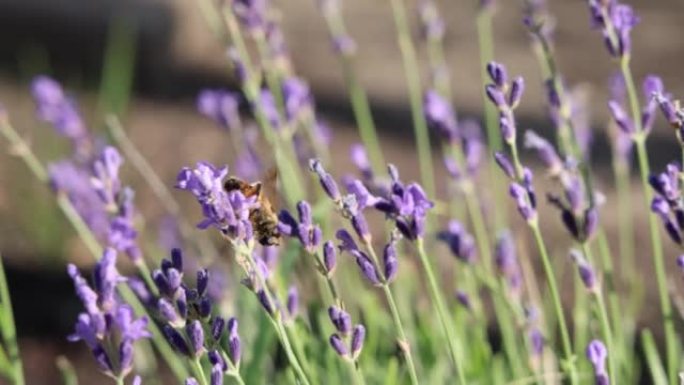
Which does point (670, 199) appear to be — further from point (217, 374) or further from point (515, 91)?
point (217, 374)

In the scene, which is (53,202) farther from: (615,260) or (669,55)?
(669,55)

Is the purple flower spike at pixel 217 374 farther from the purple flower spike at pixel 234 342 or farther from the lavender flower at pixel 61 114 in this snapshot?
the lavender flower at pixel 61 114

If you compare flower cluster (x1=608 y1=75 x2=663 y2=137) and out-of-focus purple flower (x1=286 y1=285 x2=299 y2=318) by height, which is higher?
flower cluster (x1=608 y1=75 x2=663 y2=137)

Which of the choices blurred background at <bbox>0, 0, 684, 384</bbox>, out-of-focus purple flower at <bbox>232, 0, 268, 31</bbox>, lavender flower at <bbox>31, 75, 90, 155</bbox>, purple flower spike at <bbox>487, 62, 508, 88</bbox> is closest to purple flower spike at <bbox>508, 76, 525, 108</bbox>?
purple flower spike at <bbox>487, 62, 508, 88</bbox>

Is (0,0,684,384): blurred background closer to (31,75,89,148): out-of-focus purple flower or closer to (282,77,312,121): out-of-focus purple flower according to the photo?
(31,75,89,148): out-of-focus purple flower

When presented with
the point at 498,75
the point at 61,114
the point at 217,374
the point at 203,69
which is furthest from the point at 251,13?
the point at 203,69

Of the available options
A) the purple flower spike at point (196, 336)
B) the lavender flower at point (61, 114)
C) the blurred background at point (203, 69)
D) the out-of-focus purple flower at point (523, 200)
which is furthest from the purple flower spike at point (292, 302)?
the blurred background at point (203, 69)

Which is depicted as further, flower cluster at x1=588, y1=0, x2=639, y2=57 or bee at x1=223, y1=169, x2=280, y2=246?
flower cluster at x1=588, y1=0, x2=639, y2=57
